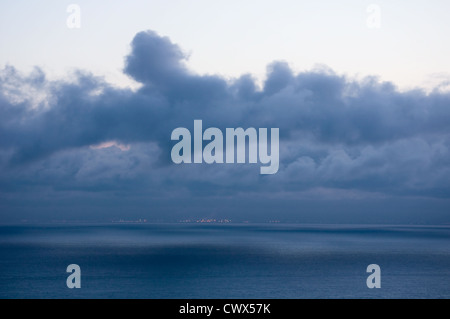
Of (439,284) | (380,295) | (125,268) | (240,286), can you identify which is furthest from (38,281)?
(439,284)

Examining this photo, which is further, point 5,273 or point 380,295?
point 5,273

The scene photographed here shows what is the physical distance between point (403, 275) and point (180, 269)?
162ft

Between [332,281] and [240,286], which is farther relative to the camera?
[332,281]

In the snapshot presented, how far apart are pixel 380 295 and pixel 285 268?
3923 cm

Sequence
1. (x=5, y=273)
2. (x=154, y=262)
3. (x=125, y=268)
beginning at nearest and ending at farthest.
Answer: (x=5, y=273), (x=125, y=268), (x=154, y=262)

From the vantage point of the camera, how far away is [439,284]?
90750mm

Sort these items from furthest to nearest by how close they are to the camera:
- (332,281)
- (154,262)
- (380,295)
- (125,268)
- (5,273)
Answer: (154,262), (125,268), (5,273), (332,281), (380,295)
